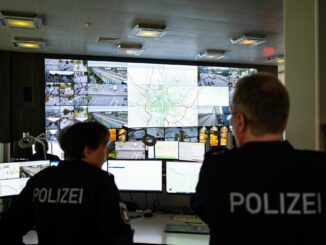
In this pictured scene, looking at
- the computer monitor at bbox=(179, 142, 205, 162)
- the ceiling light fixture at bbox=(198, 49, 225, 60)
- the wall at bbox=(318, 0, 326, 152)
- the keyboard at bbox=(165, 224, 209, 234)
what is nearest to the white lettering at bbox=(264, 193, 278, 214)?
the wall at bbox=(318, 0, 326, 152)

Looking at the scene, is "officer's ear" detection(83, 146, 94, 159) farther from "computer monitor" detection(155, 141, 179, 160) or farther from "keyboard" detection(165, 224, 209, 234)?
"computer monitor" detection(155, 141, 179, 160)

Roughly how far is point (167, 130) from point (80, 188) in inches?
264

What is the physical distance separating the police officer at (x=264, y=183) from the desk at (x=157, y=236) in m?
1.24

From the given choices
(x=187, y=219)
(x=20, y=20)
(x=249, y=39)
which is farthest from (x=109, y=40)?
(x=187, y=219)

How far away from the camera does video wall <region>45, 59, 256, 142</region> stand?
7504mm

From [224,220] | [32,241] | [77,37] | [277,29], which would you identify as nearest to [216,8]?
[277,29]

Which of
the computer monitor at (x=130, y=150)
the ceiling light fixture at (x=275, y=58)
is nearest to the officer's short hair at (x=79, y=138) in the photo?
the computer monitor at (x=130, y=150)

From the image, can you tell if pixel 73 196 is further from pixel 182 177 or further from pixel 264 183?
pixel 182 177

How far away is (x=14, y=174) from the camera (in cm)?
277

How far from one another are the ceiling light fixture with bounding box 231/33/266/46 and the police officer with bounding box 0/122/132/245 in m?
4.78

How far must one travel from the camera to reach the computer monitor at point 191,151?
3.56 metres

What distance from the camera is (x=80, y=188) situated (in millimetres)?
1525

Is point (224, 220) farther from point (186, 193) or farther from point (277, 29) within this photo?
point (277, 29)

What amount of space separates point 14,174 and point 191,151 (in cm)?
181
